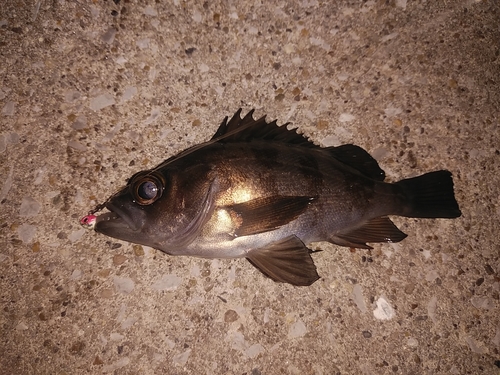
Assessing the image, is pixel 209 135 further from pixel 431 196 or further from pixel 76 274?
pixel 431 196

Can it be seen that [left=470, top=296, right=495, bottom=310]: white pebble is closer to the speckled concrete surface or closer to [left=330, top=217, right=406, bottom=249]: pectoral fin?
the speckled concrete surface

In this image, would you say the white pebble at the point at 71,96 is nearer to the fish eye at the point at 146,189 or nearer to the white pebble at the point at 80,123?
the white pebble at the point at 80,123

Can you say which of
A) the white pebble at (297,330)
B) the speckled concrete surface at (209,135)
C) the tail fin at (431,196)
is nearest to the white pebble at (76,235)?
the speckled concrete surface at (209,135)

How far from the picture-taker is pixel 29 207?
2027 mm

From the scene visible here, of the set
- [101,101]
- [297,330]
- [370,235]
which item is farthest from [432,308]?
[101,101]

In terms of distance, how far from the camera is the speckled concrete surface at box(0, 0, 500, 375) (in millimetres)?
1984

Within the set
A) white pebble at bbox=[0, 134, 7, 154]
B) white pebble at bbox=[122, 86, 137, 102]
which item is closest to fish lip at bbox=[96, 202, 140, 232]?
white pebble at bbox=[122, 86, 137, 102]

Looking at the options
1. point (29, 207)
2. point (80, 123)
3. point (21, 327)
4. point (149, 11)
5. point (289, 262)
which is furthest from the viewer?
point (149, 11)

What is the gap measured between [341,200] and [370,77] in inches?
44.8

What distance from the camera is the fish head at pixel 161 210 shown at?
65.3 inches

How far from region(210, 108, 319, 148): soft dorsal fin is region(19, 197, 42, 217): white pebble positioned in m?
1.23

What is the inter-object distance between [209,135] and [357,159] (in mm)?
1028

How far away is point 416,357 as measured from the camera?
83.4 inches

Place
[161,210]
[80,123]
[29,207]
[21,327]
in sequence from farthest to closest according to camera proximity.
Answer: [80,123] → [29,207] → [21,327] → [161,210]
